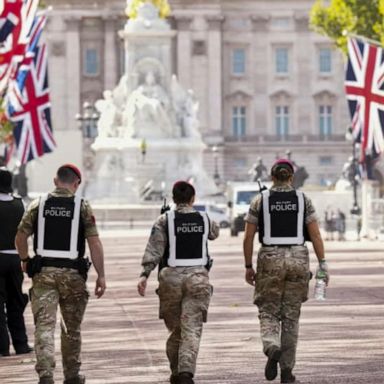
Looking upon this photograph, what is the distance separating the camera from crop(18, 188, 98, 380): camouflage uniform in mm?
18172

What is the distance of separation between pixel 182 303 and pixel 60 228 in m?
1.25

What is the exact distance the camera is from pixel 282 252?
752 inches

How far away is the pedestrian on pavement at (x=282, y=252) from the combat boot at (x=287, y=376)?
362 millimetres

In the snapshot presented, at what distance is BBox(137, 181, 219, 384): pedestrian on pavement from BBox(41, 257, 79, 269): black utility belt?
0.59 m

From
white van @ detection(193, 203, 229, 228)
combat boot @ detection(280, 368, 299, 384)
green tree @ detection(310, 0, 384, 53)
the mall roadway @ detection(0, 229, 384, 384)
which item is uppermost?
green tree @ detection(310, 0, 384, 53)

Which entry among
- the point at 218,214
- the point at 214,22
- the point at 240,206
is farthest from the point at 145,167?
the point at 214,22

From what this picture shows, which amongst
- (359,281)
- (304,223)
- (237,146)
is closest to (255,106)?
(237,146)

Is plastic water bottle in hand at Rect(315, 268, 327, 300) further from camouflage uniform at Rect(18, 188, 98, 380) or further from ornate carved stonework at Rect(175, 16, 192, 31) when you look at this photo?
ornate carved stonework at Rect(175, 16, 192, 31)

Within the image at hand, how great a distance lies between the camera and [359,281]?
121ft

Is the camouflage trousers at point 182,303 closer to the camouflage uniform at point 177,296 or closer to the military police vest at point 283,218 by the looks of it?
the camouflage uniform at point 177,296

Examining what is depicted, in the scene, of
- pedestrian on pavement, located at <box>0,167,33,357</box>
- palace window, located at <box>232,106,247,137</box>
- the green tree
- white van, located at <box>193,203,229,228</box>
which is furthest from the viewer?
palace window, located at <box>232,106,247,137</box>

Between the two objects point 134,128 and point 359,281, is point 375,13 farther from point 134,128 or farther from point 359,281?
point 359,281

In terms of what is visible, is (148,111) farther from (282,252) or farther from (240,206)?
(282,252)

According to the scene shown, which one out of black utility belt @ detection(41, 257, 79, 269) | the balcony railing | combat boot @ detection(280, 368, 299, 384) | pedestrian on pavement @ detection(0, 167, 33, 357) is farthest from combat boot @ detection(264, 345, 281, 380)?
the balcony railing
